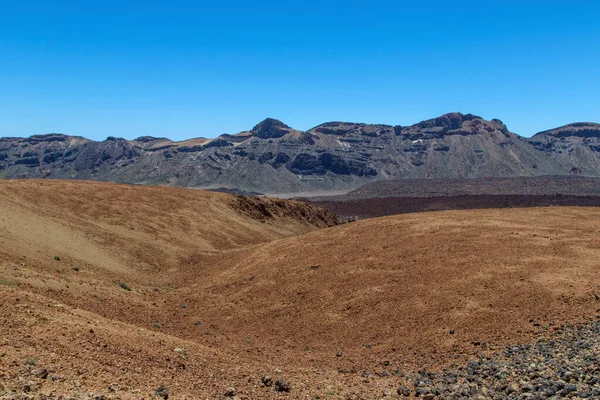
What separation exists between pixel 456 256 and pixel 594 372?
1140cm

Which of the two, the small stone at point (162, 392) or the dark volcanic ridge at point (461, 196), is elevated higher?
the dark volcanic ridge at point (461, 196)

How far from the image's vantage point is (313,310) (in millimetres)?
19312

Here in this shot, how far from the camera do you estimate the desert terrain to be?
34.1ft

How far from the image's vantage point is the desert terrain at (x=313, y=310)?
34.1 ft

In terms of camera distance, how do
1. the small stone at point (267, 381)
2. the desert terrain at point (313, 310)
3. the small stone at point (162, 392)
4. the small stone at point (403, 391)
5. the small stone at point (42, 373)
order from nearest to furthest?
the small stone at point (42, 373) → the small stone at point (162, 392) → the desert terrain at point (313, 310) → the small stone at point (403, 391) → the small stone at point (267, 381)

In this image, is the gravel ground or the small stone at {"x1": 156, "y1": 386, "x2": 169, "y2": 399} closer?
the small stone at {"x1": 156, "y1": 386, "x2": 169, "y2": 399}

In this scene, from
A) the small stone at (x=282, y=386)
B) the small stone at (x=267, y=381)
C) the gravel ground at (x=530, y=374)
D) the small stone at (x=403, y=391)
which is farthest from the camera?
the small stone at (x=267, y=381)

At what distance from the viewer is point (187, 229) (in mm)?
43500

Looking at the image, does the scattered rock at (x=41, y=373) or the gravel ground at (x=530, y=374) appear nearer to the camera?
the scattered rock at (x=41, y=373)

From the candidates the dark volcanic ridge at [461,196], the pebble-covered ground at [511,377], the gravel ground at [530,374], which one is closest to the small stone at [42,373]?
the pebble-covered ground at [511,377]

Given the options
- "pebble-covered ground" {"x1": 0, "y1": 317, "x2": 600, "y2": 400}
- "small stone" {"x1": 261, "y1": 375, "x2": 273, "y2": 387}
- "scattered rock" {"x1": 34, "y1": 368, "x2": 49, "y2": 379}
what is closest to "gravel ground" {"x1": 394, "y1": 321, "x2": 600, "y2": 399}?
"pebble-covered ground" {"x1": 0, "y1": 317, "x2": 600, "y2": 400}

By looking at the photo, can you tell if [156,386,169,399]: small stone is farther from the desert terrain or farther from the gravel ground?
the gravel ground

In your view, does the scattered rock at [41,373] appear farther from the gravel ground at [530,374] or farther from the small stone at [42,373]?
the gravel ground at [530,374]

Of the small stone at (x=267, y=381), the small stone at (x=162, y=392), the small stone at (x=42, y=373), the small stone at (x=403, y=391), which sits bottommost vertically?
the small stone at (x=403, y=391)
